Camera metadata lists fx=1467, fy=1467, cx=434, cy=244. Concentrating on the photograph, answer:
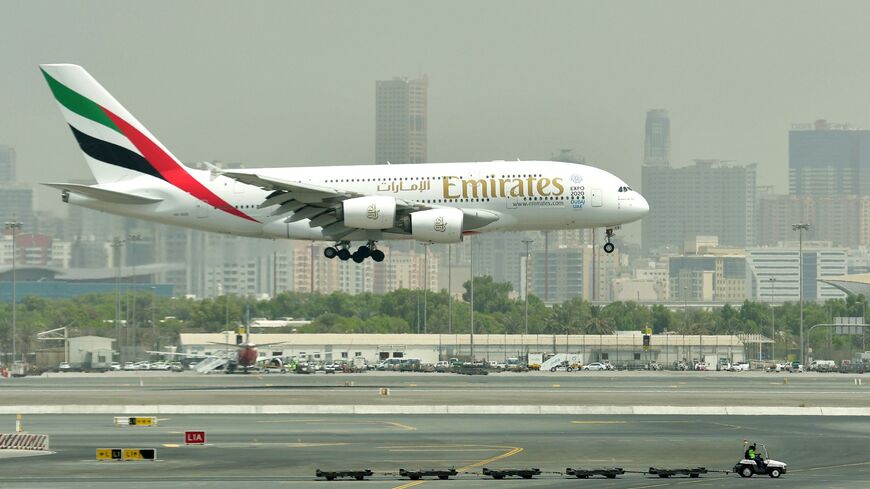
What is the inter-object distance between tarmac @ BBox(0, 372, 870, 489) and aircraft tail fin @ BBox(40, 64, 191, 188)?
41.6 ft

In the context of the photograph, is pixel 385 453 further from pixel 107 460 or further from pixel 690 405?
pixel 690 405

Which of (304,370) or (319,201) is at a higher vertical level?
(319,201)

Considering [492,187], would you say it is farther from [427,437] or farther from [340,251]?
[427,437]

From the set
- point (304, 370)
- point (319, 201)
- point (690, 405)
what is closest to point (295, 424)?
point (319, 201)

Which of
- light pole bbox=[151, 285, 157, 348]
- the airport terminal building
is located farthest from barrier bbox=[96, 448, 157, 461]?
light pole bbox=[151, 285, 157, 348]

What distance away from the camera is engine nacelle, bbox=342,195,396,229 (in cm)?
7856

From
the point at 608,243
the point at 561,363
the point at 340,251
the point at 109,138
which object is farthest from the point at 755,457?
the point at 561,363

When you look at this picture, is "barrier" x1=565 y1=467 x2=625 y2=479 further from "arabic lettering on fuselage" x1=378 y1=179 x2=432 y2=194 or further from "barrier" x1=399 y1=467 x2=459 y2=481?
"arabic lettering on fuselage" x1=378 y1=179 x2=432 y2=194

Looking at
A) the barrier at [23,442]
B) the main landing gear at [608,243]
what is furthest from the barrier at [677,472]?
the main landing gear at [608,243]

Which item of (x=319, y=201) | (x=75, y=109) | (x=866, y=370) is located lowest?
(x=866, y=370)

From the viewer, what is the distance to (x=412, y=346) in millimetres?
168750

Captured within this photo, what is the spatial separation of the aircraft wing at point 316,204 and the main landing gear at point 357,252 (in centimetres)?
159

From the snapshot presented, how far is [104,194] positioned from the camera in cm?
8050

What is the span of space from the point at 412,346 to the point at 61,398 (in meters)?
90.8
